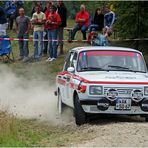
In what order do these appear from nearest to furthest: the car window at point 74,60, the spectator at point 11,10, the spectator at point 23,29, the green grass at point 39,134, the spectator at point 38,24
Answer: the green grass at point 39,134 → the car window at point 74,60 → the spectator at point 38,24 → the spectator at point 23,29 → the spectator at point 11,10

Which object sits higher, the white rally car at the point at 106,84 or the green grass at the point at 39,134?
the white rally car at the point at 106,84

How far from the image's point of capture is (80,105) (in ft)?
42.4

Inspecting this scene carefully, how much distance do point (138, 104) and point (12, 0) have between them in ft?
66.8

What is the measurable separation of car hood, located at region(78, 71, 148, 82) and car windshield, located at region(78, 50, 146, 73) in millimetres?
319

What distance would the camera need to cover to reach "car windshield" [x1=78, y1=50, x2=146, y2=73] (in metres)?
14.0

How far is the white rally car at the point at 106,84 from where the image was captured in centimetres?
1272

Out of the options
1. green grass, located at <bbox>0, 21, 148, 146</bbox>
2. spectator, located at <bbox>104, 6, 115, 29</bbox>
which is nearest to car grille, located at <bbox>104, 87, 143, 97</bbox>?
green grass, located at <bbox>0, 21, 148, 146</bbox>

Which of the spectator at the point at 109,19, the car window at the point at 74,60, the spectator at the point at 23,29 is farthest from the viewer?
the spectator at the point at 23,29

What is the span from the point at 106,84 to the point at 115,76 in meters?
0.55

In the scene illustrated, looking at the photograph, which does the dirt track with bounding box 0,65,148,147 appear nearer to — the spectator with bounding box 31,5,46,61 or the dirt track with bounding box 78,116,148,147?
the dirt track with bounding box 78,116,148,147

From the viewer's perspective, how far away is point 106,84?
12.7 m

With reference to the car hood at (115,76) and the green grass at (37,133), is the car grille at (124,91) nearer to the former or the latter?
the car hood at (115,76)

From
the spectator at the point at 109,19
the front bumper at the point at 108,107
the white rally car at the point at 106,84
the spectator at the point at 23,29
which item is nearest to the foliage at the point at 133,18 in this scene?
the spectator at the point at 109,19

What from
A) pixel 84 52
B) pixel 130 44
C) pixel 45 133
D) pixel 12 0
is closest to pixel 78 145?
pixel 45 133
